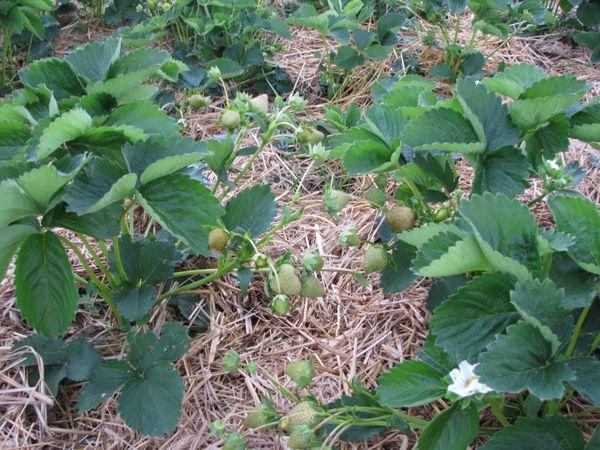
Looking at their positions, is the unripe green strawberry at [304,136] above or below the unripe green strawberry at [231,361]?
above

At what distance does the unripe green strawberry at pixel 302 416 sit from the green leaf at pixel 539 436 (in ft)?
0.80

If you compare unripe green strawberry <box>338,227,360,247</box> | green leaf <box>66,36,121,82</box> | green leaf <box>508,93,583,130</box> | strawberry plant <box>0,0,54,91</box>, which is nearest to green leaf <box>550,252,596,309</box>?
green leaf <box>508,93,583,130</box>

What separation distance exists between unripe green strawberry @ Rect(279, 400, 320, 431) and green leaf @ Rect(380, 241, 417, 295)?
277mm

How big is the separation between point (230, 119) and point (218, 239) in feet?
0.83

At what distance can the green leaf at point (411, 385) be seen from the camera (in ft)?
2.71

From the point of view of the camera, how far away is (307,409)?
0.91 m

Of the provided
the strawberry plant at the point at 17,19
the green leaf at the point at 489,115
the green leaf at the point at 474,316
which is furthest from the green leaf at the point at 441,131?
the strawberry plant at the point at 17,19

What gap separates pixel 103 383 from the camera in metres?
1.05

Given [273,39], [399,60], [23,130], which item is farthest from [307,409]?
[273,39]

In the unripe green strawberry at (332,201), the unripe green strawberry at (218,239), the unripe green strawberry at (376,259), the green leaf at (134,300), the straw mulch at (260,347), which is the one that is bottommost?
the straw mulch at (260,347)

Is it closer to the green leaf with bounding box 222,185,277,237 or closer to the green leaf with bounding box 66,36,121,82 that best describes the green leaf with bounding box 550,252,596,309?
the green leaf with bounding box 222,185,277,237

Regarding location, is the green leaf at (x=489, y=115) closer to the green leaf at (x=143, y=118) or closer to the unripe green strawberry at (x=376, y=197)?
the unripe green strawberry at (x=376, y=197)

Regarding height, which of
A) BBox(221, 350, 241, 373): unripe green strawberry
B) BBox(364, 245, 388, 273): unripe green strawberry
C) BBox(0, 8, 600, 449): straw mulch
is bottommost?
BBox(0, 8, 600, 449): straw mulch

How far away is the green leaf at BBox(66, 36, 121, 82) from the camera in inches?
45.0
